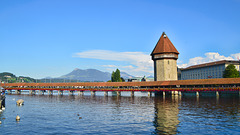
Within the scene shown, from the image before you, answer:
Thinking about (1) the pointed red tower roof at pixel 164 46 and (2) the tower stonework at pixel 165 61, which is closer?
(2) the tower stonework at pixel 165 61

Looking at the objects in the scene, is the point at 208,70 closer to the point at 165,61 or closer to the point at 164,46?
the point at 164,46

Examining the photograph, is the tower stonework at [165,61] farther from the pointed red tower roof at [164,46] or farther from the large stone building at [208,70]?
the large stone building at [208,70]

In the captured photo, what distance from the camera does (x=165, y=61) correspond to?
274 ft

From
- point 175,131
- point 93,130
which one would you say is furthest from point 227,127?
point 93,130

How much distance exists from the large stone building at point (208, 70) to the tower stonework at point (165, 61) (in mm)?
34444

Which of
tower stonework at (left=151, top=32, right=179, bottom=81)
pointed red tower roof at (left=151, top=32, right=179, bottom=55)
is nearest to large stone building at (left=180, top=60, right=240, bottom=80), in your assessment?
pointed red tower roof at (left=151, top=32, right=179, bottom=55)

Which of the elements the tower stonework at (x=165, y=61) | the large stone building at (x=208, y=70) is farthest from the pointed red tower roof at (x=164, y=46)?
the large stone building at (x=208, y=70)

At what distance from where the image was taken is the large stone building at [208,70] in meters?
105

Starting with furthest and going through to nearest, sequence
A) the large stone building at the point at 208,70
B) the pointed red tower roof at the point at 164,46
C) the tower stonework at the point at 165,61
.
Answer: the large stone building at the point at 208,70 < the pointed red tower roof at the point at 164,46 < the tower stonework at the point at 165,61

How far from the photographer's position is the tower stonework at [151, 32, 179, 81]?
83125 mm

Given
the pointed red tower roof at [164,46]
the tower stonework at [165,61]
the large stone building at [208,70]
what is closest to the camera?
the tower stonework at [165,61]

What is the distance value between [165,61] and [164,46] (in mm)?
5914

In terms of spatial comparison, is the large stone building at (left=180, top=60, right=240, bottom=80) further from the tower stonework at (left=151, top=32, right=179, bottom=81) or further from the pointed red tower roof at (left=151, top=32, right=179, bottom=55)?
the tower stonework at (left=151, top=32, right=179, bottom=81)

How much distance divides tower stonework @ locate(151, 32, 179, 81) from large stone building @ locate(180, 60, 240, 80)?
3444 cm
